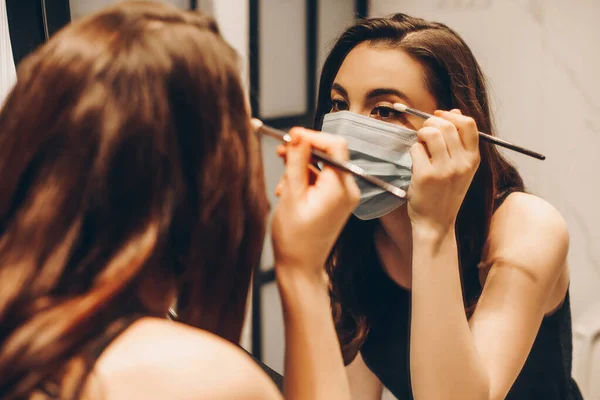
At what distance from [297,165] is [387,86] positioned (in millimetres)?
377

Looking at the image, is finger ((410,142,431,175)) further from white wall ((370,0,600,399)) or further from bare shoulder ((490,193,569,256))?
white wall ((370,0,600,399))

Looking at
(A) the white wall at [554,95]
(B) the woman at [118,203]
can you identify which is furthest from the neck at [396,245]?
(A) the white wall at [554,95]

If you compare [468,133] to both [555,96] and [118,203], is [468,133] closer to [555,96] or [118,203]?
[118,203]

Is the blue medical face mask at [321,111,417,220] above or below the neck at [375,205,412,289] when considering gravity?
above

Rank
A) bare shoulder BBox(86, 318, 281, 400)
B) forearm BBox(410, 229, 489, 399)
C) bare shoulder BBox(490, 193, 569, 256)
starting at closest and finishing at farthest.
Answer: bare shoulder BBox(86, 318, 281, 400), forearm BBox(410, 229, 489, 399), bare shoulder BBox(490, 193, 569, 256)

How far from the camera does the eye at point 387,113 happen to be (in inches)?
34.0

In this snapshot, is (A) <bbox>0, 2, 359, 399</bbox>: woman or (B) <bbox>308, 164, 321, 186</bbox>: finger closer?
(A) <bbox>0, 2, 359, 399</bbox>: woman

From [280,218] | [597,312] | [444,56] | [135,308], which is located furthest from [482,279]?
[597,312]

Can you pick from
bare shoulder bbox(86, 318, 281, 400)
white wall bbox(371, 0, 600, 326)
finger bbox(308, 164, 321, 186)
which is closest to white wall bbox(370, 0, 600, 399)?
white wall bbox(371, 0, 600, 326)

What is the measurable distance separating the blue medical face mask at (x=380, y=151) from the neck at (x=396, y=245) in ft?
0.42

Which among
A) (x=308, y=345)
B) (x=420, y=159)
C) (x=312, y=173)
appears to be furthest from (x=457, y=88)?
(x=308, y=345)

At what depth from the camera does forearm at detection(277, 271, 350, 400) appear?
0.50m

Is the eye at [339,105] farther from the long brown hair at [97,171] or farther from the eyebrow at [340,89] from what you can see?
the long brown hair at [97,171]

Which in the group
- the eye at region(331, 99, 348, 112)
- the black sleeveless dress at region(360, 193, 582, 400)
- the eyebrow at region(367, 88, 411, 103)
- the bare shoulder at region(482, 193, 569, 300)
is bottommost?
the black sleeveless dress at region(360, 193, 582, 400)
